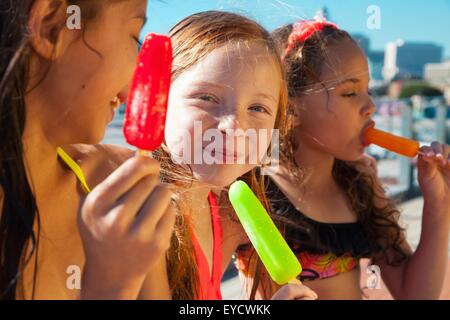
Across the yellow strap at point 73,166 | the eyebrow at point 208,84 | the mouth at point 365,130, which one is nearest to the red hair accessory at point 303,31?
the mouth at point 365,130

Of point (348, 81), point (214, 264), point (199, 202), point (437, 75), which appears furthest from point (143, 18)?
point (437, 75)

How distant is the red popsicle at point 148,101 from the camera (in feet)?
2.84

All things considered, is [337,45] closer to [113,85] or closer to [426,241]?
[426,241]

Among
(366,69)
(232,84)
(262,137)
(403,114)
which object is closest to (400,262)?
(366,69)

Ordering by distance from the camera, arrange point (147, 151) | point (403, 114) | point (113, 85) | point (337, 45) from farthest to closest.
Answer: point (403, 114)
point (337, 45)
point (113, 85)
point (147, 151)

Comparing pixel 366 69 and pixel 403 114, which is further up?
pixel 366 69

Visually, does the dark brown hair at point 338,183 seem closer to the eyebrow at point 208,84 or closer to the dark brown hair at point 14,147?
the eyebrow at point 208,84

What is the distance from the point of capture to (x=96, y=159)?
1.36 meters

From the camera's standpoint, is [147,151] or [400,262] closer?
[147,151]

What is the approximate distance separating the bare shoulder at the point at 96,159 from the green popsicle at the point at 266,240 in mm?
339

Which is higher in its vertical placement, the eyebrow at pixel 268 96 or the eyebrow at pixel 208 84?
the eyebrow at pixel 208 84

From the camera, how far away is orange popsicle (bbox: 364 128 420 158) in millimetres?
1753

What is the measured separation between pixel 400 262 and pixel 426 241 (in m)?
0.14

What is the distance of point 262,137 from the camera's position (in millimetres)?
1332
